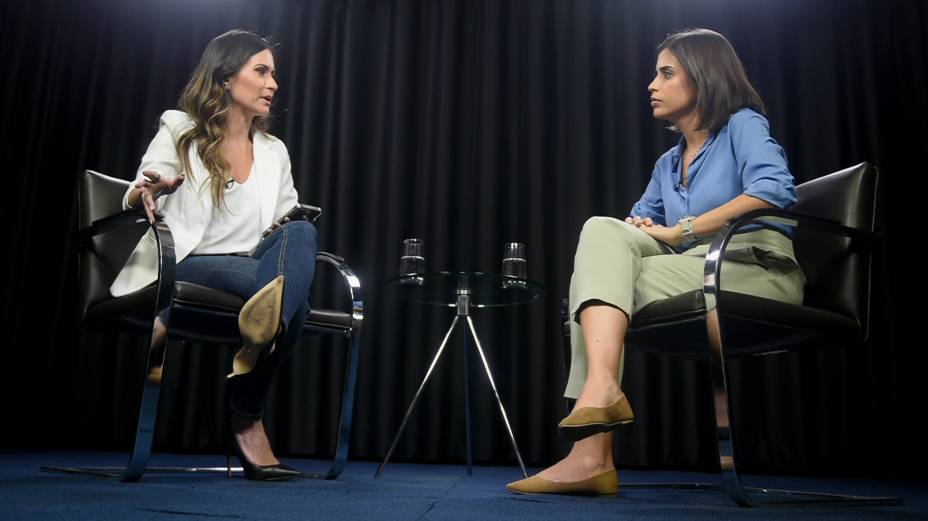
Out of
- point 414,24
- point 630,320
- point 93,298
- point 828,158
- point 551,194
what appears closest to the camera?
point 630,320

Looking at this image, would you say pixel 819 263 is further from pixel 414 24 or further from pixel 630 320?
pixel 414 24

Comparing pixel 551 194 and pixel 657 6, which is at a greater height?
pixel 657 6

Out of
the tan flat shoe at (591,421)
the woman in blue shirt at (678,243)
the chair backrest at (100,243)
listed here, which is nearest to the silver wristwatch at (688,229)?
the woman in blue shirt at (678,243)

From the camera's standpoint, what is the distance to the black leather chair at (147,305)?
159 centimetres

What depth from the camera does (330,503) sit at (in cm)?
126

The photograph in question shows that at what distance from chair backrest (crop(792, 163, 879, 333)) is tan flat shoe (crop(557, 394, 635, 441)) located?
616mm

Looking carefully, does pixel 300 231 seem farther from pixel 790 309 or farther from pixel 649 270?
pixel 790 309

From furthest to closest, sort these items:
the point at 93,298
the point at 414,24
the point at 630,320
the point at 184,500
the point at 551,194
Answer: the point at 414,24, the point at 551,194, the point at 93,298, the point at 630,320, the point at 184,500

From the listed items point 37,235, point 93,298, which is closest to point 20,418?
point 37,235

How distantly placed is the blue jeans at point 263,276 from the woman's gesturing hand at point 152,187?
176 mm

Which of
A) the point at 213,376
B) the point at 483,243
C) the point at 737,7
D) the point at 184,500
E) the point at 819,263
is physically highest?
the point at 737,7

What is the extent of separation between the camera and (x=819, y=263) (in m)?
1.68

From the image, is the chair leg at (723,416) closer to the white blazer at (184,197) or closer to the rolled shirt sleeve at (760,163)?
the rolled shirt sleeve at (760,163)

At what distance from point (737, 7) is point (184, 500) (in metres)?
3.04
